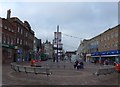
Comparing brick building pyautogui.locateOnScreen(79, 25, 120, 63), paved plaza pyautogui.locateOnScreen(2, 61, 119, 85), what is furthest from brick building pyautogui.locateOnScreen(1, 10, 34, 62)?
brick building pyautogui.locateOnScreen(79, 25, 120, 63)

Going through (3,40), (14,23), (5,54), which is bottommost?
(5,54)

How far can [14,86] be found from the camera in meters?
11.3

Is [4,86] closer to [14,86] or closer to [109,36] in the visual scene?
[14,86]

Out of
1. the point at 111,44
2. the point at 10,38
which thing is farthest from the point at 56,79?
the point at 111,44

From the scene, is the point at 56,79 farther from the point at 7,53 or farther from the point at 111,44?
the point at 111,44

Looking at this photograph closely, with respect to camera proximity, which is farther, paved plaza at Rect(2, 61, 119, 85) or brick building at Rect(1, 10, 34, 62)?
brick building at Rect(1, 10, 34, 62)

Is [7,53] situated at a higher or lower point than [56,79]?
higher

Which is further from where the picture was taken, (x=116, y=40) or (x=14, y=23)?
(x=116, y=40)

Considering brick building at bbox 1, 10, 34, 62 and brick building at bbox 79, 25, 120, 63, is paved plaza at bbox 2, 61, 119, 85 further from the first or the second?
brick building at bbox 79, 25, 120, 63

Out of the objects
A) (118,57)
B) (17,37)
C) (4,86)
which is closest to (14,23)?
(17,37)

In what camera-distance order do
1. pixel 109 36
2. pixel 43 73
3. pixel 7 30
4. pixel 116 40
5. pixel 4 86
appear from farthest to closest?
pixel 109 36
pixel 116 40
pixel 7 30
pixel 43 73
pixel 4 86

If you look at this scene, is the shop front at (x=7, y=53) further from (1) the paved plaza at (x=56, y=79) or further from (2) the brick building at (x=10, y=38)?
(1) the paved plaza at (x=56, y=79)

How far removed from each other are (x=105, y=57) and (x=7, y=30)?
33.0m

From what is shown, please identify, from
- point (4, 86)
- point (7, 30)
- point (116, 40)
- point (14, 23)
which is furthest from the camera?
point (116, 40)
